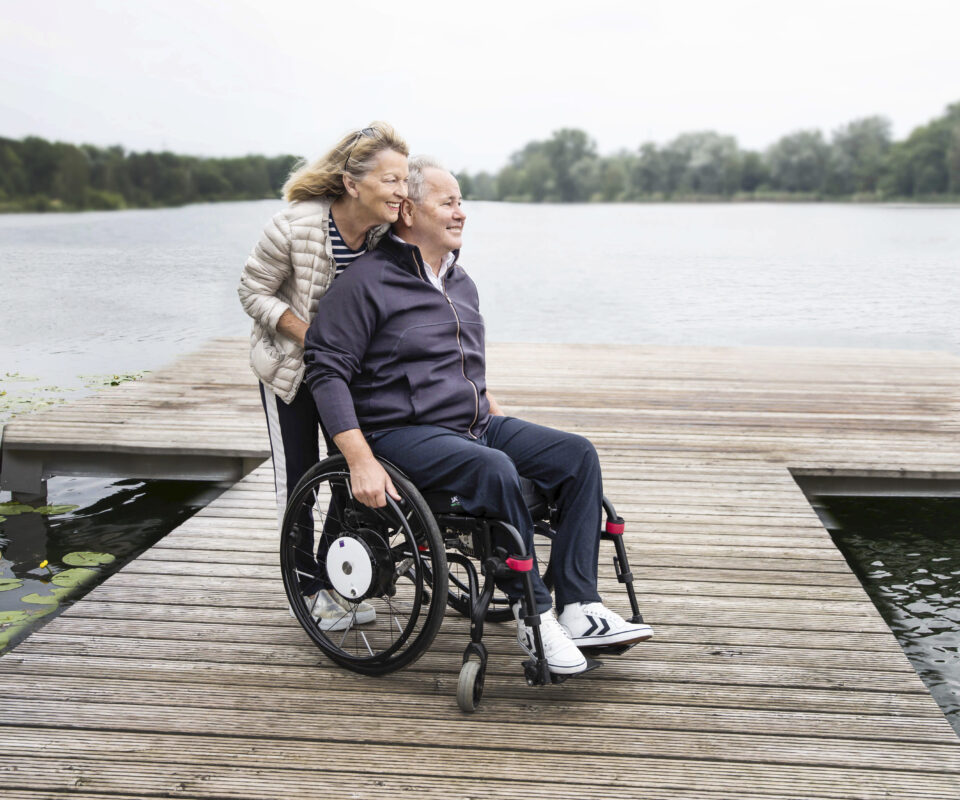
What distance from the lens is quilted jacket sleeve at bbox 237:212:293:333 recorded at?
1.92 m

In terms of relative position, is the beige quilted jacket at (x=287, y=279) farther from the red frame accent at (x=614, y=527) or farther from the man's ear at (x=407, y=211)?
the red frame accent at (x=614, y=527)

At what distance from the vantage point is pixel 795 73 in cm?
3800

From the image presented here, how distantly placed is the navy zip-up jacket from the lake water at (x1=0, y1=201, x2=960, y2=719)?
4.85 ft

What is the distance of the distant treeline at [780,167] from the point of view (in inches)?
1049

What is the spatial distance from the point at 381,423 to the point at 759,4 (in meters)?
42.7

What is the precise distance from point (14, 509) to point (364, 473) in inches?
116

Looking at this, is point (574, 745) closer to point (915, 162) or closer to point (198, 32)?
point (198, 32)

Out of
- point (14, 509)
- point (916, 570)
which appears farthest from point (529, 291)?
point (916, 570)

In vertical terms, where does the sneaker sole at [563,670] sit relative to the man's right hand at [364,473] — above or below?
below

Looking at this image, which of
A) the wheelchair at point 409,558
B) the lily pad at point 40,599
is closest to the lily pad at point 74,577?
the lily pad at point 40,599

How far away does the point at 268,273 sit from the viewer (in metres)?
1.95

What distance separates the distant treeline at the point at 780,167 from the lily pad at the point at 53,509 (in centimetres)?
2213

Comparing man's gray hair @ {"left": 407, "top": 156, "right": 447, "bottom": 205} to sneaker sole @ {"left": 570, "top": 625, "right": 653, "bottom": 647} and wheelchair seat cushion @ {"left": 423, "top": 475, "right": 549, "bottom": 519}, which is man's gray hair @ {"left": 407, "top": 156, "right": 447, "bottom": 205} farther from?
sneaker sole @ {"left": 570, "top": 625, "right": 653, "bottom": 647}

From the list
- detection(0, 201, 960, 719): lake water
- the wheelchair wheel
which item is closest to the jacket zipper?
the wheelchair wheel
